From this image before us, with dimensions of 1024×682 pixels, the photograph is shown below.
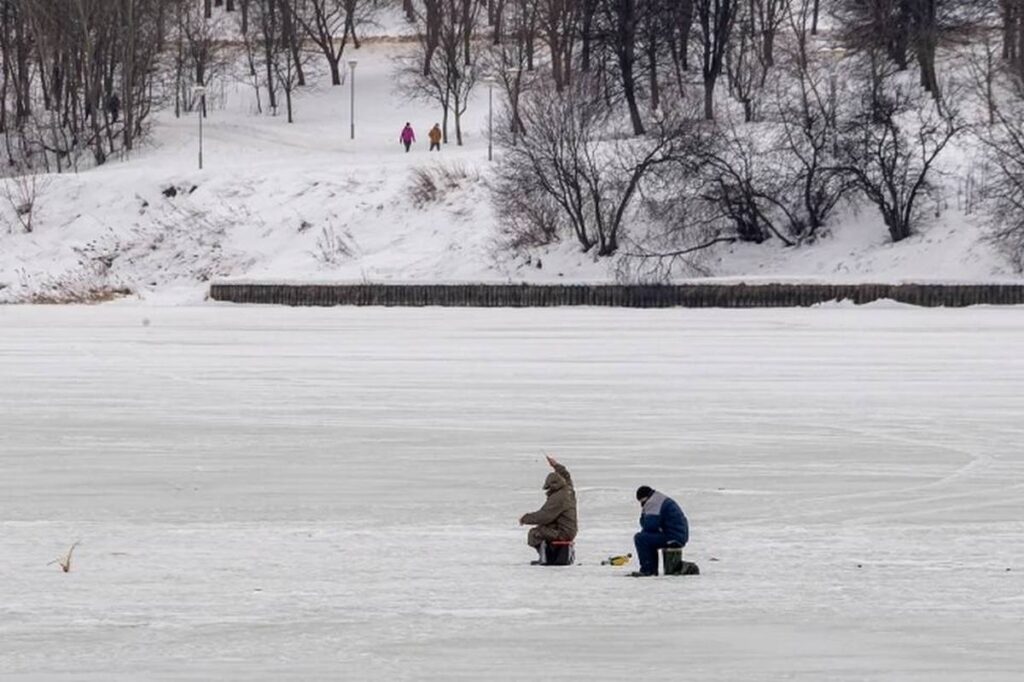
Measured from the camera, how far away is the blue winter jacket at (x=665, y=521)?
1167cm

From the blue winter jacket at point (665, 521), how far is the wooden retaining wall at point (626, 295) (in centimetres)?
3457

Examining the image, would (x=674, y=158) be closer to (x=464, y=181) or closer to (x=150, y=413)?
(x=464, y=181)

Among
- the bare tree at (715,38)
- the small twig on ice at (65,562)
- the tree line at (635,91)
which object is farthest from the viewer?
the bare tree at (715,38)

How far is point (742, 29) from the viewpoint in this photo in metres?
73.2

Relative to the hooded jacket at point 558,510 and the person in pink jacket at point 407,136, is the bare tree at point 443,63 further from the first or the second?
the hooded jacket at point 558,510

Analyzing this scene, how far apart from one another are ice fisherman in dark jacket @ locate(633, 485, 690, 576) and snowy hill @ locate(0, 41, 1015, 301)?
38.7 m

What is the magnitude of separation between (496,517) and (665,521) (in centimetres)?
231

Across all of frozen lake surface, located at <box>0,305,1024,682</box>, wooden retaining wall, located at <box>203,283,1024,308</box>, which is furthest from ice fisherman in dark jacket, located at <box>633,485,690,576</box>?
wooden retaining wall, located at <box>203,283,1024,308</box>

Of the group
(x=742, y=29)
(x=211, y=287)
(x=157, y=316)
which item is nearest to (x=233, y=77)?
(x=742, y=29)

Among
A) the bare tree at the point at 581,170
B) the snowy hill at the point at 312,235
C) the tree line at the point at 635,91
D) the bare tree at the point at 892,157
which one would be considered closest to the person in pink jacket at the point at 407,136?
the snowy hill at the point at 312,235

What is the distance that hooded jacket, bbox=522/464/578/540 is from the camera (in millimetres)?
11977

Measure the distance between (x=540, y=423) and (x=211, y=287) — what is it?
34.8 meters

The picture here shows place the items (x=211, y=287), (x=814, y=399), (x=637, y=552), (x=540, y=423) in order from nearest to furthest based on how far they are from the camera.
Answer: (x=637, y=552), (x=540, y=423), (x=814, y=399), (x=211, y=287)

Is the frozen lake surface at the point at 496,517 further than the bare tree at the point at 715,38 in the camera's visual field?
No
